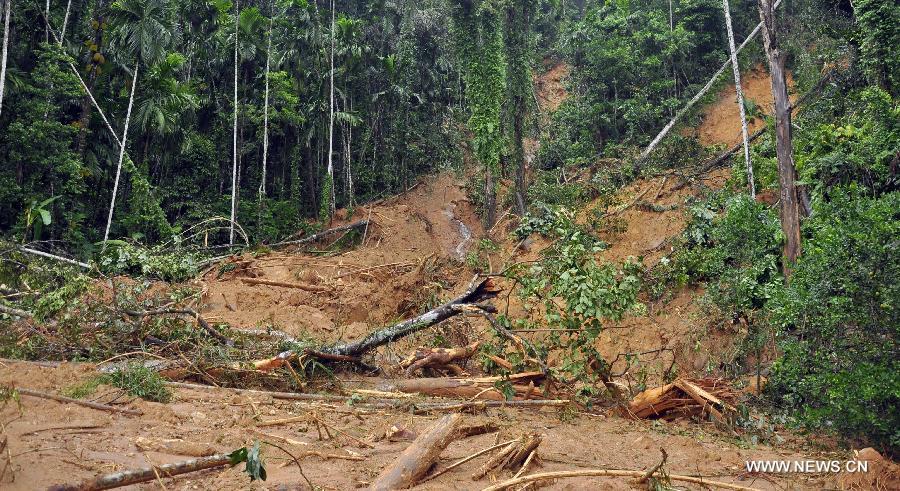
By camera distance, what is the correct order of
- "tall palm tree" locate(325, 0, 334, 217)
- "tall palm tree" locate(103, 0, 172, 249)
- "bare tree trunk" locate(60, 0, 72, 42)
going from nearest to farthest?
"tall palm tree" locate(103, 0, 172, 249)
"bare tree trunk" locate(60, 0, 72, 42)
"tall palm tree" locate(325, 0, 334, 217)

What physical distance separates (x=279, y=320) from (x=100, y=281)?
10.8 ft

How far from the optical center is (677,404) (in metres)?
7.96

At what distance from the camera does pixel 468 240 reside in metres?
24.5

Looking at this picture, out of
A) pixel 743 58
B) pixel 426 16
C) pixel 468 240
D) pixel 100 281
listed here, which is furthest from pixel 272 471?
pixel 426 16

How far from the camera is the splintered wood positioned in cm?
781

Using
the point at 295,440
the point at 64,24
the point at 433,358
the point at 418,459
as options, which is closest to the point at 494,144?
the point at 64,24

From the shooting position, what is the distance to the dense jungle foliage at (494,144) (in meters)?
7.25

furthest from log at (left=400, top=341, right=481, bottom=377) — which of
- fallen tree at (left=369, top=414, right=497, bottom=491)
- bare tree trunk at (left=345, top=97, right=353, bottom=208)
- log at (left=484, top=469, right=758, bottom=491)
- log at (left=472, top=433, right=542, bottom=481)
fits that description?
bare tree trunk at (left=345, top=97, right=353, bottom=208)

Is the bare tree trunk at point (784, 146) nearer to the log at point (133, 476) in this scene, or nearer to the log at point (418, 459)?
the log at point (418, 459)

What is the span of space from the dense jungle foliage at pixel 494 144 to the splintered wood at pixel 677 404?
2.08 feet

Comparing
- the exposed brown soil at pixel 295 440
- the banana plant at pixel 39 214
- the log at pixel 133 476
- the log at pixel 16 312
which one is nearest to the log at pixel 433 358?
the exposed brown soil at pixel 295 440

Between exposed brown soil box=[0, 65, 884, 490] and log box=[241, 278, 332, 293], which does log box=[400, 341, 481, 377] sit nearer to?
exposed brown soil box=[0, 65, 884, 490]

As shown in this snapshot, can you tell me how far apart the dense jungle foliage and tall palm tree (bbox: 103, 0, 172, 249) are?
8 cm

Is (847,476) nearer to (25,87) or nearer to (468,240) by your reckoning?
(468,240)
